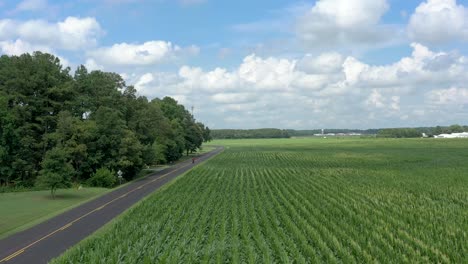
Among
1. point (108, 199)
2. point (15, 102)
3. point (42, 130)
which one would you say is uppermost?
point (15, 102)

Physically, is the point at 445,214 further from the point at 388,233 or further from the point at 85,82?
the point at 85,82

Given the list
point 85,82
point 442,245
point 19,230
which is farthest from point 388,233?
point 85,82

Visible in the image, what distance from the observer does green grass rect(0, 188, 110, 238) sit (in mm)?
28164

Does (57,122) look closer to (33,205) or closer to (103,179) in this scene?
(103,179)

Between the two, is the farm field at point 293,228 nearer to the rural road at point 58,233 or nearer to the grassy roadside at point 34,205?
the rural road at point 58,233

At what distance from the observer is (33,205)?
119 ft

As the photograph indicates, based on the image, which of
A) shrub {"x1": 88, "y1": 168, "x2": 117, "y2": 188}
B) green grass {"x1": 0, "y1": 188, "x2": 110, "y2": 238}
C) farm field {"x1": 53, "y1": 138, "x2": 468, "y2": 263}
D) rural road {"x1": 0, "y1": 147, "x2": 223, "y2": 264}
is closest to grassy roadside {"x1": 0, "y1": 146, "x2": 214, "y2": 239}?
green grass {"x1": 0, "y1": 188, "x2": 110, "y2": 238}

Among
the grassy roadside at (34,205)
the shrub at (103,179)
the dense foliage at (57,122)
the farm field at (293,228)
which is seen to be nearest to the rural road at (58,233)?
the grassy roadside at (34,205)

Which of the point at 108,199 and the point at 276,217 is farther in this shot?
the point at 108,199

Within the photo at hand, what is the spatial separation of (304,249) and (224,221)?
25.1ft

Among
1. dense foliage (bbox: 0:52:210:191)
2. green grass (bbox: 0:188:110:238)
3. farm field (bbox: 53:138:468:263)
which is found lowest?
green grass (bbox: 0:188:110:238)

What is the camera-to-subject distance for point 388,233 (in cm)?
2039

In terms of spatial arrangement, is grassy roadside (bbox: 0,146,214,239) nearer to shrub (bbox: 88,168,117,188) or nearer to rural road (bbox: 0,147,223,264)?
rural road (bbox: 0,147,223,264)

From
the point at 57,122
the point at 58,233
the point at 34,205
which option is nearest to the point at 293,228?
the point at 58,233
